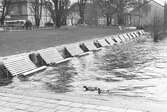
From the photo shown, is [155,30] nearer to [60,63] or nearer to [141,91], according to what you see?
[60,63]

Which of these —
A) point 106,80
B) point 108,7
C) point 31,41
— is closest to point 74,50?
point 31,41

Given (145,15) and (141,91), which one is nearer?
(141,91)

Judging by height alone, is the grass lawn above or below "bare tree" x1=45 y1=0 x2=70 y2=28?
below

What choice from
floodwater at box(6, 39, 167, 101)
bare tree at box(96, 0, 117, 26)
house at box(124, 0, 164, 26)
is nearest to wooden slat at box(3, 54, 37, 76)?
floodwater at box(6, 39, 167, 101)

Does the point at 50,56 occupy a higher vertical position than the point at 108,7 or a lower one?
Result: lower

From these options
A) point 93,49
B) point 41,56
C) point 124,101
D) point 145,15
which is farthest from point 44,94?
point 145,15

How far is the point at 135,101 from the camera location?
6156 millimetres

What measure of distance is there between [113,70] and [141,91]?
137 inches

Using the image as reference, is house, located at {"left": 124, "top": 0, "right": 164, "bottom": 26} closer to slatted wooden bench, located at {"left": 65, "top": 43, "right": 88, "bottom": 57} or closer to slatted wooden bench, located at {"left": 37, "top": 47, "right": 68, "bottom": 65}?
slatted wooden bench, located at {"left": 65, "top": 43, "right": 88, "bottom": 57}

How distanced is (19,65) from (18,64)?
0.06 meters

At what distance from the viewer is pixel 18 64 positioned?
10.2 metres

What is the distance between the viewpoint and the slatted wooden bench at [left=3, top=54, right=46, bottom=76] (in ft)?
31.8

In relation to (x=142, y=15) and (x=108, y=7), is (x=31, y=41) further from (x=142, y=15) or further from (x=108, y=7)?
(x=142, y=15)

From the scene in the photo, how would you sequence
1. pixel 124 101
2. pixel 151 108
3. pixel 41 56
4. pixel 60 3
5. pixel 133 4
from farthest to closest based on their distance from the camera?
pixel 133 4 → pixel 60 3 → pixel 41 56 → pixel 124 101 → pixel 151 108
